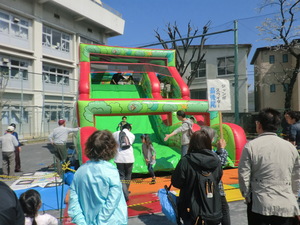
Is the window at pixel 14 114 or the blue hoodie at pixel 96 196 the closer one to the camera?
the blue hoodie at pixel 96 196

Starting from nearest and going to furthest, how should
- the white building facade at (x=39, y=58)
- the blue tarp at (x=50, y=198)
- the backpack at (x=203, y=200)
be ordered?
the backpack at (x=203, y=200) < the blue tarp at (x=50, y=198) < the white building facade at (x=39, y=58)

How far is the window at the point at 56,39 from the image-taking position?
20297 millimetres

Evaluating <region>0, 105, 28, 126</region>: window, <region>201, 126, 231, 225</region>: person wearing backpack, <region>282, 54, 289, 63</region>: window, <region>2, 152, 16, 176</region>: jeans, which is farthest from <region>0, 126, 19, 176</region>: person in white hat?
<region>282, 54, 289, 63</region>: window

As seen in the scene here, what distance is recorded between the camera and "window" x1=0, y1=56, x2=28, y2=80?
53.2 ft

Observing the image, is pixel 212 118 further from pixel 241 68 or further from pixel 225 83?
pixel 241 68

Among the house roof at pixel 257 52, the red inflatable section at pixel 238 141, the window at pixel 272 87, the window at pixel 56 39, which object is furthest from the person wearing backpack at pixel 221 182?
the house roof at pixel 257 52

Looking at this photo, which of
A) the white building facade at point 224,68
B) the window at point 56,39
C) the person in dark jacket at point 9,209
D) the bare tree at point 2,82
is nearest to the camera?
the person in dark jacket at point 9,209

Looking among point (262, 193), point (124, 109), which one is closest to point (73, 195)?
point (262, 193)

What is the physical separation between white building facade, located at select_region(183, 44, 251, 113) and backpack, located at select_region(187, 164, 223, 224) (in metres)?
18.4

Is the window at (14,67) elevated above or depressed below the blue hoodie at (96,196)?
above

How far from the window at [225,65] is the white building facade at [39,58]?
11.6 meters

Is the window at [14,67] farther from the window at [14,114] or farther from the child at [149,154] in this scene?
the child at [149,154]

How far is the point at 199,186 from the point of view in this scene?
2.08 m

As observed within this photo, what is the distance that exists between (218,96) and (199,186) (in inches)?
128
